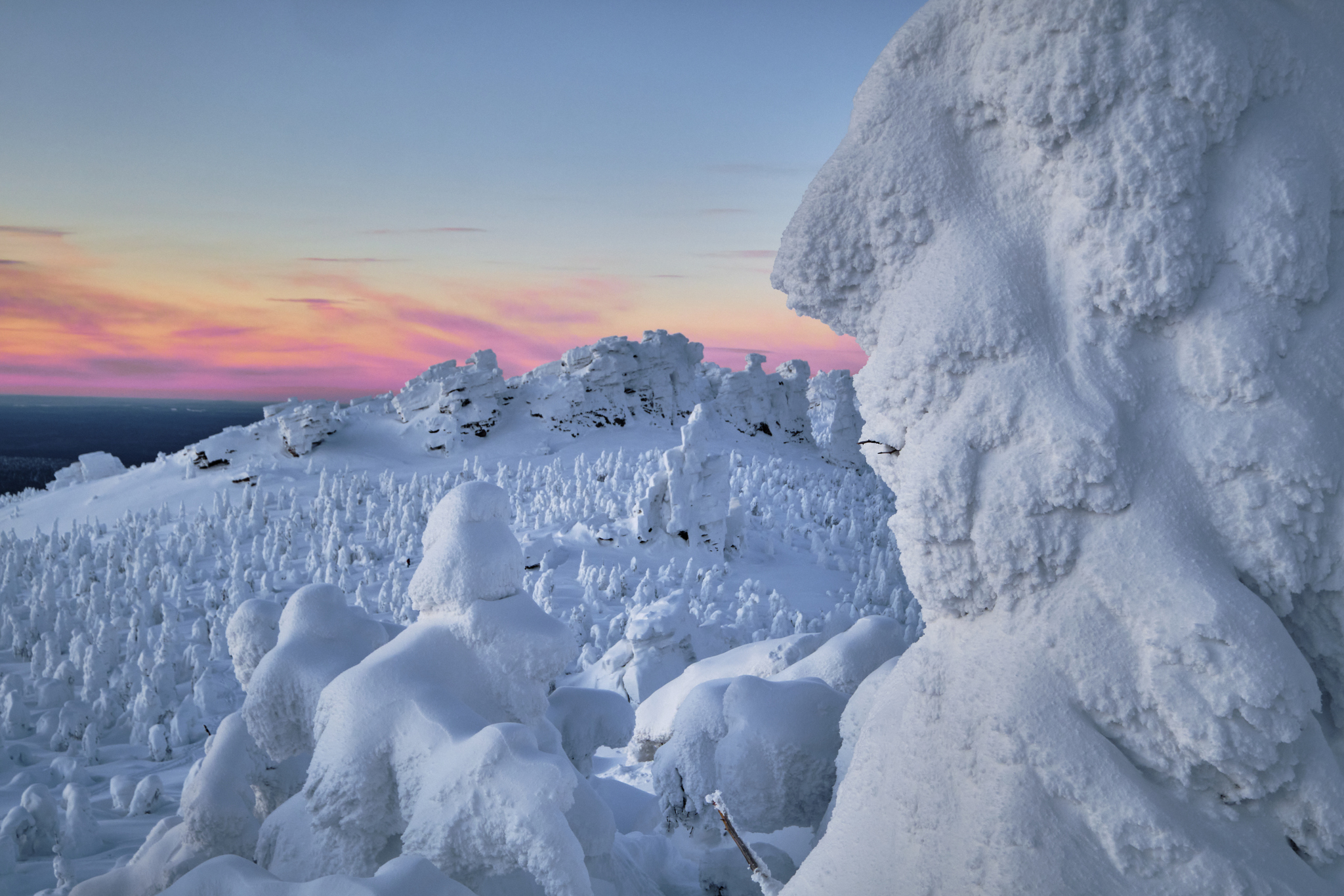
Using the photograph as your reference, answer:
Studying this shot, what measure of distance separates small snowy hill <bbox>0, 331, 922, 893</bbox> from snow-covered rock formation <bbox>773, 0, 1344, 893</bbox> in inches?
68.3

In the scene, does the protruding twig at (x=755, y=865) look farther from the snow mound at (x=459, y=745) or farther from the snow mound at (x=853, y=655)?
the snow mound at (x=853, y=655)

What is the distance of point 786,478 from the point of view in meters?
23.0

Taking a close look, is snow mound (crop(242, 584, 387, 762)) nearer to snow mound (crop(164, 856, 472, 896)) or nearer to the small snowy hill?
the small snowy hill

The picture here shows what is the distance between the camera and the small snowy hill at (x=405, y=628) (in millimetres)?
3873

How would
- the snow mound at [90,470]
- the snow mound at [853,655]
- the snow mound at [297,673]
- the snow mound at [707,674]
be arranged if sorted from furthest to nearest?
1. the snow mound at [90,470]
2. the snow mound at [707,674]
3. the snow mound at [853,655]
4. the snow mound at [297,673]

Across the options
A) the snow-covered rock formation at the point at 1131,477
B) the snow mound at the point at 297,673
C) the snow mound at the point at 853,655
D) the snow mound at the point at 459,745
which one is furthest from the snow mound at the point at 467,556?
the snow-covered rock formation at the point at 1131,477

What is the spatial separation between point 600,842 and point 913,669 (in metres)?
2.23

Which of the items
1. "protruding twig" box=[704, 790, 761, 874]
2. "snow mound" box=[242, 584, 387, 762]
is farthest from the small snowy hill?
"protruding twig" box=[704, 790, 761, 874]

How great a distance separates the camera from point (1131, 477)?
203 centimetres

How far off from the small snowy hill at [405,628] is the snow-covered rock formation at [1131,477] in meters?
1.73

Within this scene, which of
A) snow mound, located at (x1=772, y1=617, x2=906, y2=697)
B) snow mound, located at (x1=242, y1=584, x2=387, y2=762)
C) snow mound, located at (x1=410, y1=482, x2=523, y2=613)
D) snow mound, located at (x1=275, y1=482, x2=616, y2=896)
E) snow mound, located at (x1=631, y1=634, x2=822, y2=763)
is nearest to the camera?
snow mound, located at (x1=275, y1=482, x2=616, y2=896)

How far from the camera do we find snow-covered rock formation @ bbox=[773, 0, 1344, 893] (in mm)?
1922

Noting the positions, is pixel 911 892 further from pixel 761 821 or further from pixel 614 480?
pixel 614 480

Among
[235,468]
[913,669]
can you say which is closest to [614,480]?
[235,468]
